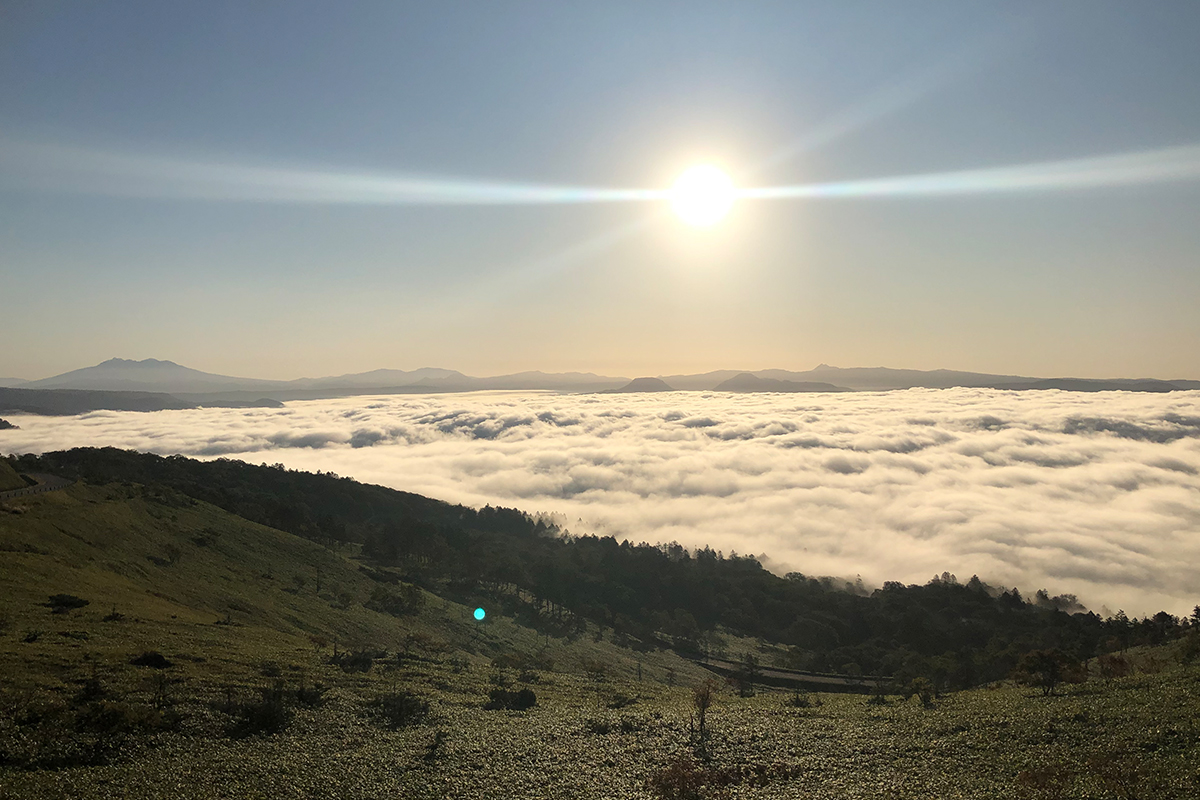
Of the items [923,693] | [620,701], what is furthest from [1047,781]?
[620,701]

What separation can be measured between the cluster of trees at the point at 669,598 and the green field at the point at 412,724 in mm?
40619

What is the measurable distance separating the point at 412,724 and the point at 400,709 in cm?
214

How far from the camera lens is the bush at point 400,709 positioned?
143 feet

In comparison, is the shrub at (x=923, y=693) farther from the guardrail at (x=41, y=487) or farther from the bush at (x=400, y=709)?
the guardrail at (x=41, y=487)

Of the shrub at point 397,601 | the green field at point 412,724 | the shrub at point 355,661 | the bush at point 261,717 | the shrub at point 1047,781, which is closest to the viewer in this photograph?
the shrub at point 1047,781

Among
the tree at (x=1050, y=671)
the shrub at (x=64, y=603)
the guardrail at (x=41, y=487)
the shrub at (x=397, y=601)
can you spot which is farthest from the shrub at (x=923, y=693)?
the guardrail at (x=41, y=487)

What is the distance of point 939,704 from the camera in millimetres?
54312

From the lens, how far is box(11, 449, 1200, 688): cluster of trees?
116062 millimetres

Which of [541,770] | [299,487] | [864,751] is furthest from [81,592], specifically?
[299,487]

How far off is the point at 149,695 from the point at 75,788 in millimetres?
10904

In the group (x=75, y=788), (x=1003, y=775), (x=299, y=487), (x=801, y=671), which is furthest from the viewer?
(x=299, y=487)

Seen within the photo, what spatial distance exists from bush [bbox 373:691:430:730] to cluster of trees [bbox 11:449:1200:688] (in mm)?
49118

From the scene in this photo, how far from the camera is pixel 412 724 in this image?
143ft

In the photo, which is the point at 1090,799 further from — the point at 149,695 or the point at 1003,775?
the point at 149,695
